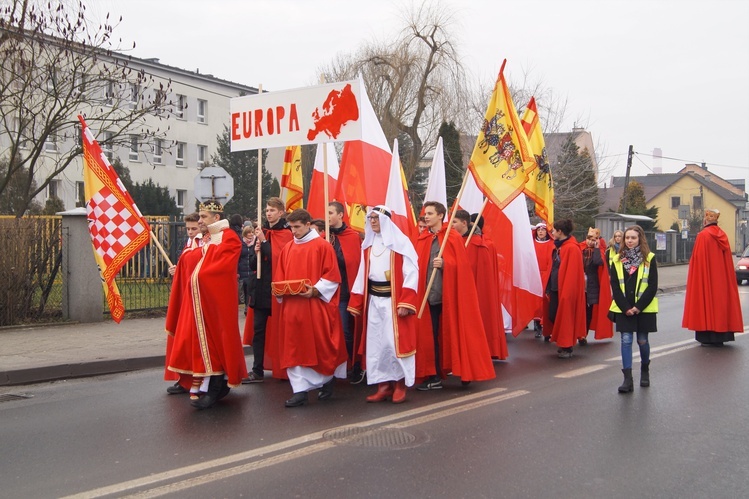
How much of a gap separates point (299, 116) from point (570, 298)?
4.42 m

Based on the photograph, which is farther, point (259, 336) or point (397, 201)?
point (259, 336)

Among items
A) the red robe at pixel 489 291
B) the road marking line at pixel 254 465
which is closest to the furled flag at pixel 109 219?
the road marking line at pixel 254 465

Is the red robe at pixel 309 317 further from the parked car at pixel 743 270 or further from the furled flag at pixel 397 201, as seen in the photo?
the parked car at pixel 743 270

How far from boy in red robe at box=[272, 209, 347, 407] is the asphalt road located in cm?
33

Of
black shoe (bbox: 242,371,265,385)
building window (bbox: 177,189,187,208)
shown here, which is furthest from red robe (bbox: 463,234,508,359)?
building window (bbox: 177,189,187,208)

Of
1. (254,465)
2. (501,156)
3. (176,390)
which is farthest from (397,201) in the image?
(254,465)

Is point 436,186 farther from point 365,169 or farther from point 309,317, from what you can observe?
point 309,317

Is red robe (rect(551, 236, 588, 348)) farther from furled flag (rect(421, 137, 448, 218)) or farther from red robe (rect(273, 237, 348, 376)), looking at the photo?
red robe (rect(273, 237, 348, 376))

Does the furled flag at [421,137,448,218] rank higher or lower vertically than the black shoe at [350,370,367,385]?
higher

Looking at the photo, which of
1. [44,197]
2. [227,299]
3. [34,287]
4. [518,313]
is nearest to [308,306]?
[227,299]

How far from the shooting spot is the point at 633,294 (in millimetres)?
8062

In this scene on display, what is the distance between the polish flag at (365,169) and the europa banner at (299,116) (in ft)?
2.69

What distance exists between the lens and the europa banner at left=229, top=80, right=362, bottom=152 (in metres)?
8.68

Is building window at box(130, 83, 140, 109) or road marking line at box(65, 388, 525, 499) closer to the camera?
road marking line at box(65, 388, 525, 499)
